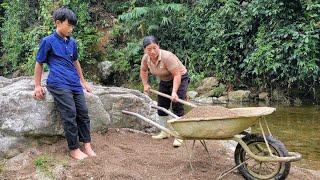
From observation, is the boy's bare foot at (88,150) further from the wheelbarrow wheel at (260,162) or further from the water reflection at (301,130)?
the water reflection at (301,130)

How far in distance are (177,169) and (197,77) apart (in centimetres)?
952

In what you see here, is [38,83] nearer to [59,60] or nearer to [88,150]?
[59,60]

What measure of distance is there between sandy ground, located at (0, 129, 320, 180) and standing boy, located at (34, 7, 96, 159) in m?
0.23

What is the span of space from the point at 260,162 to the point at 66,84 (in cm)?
215

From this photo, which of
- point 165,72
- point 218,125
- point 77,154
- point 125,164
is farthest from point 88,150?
point 218,125

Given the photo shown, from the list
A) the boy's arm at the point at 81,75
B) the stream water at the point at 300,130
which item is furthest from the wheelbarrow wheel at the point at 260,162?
the boy's arm at the point at 81,75

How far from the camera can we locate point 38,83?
4.70 meters

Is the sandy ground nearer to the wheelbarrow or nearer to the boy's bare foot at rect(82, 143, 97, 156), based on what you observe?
the boy's bare foot at rect(82, 143, 97, 156)

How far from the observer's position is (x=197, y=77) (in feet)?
45.9

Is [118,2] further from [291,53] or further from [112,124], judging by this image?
[112,124]

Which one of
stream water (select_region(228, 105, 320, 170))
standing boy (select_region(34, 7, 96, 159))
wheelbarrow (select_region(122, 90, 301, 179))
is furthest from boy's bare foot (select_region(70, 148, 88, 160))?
stream water (select_region(228, 105, 320, 170))

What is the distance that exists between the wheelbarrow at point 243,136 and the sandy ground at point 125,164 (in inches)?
10.8

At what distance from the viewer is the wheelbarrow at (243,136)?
394 centimetres

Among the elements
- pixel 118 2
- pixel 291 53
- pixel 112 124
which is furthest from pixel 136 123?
pixel 118 2
